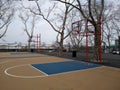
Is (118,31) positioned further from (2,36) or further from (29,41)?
(2,36)

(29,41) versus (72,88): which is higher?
(29,41)

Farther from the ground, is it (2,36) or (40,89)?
(2,36)

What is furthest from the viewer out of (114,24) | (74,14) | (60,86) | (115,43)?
(115,43)

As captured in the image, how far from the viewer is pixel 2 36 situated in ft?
99.8

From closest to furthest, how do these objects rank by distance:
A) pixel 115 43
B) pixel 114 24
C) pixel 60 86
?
pixel 60 86
pixel 114 24
pixel 115 43

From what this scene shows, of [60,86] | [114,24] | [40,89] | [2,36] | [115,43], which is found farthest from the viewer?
[115,43]

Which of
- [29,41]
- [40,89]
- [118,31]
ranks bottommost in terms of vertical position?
[40,89]

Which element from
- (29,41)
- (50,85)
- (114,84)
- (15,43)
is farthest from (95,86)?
(15,43)

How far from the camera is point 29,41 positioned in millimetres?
30469

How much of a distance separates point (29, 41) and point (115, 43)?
64.6 ft

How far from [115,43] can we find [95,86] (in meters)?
35.0

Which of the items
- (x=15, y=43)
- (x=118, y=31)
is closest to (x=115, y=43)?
(x=118, y=31)

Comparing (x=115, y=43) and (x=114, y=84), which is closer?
(x=114, y=84)

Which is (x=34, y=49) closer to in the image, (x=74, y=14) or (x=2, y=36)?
(x=2, y=36)
